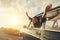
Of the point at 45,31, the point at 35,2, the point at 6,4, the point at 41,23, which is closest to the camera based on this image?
the point at 45,31

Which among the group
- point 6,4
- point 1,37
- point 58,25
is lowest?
point 1,37

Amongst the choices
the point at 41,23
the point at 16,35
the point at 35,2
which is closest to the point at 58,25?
the point at 41,23

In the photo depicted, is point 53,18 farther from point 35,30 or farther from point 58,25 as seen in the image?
point 35,30

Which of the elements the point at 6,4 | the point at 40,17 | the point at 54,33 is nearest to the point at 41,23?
the point at 40,17

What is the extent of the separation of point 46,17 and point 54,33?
31cm

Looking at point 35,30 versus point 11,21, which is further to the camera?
point 11,21

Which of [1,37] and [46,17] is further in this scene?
[1,37]

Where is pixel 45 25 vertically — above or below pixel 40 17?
below

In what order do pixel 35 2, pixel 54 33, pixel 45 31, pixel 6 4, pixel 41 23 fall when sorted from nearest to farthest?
pixel 54 33
pixel 45 31
pixel 41 23
pixel 35 2
pixel 6 4

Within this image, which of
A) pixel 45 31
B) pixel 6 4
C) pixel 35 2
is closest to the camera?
pixel 45 31

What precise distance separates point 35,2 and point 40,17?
0.90 feet

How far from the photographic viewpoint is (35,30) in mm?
1937

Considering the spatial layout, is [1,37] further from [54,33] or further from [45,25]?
[54,33]

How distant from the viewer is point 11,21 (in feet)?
7.07
